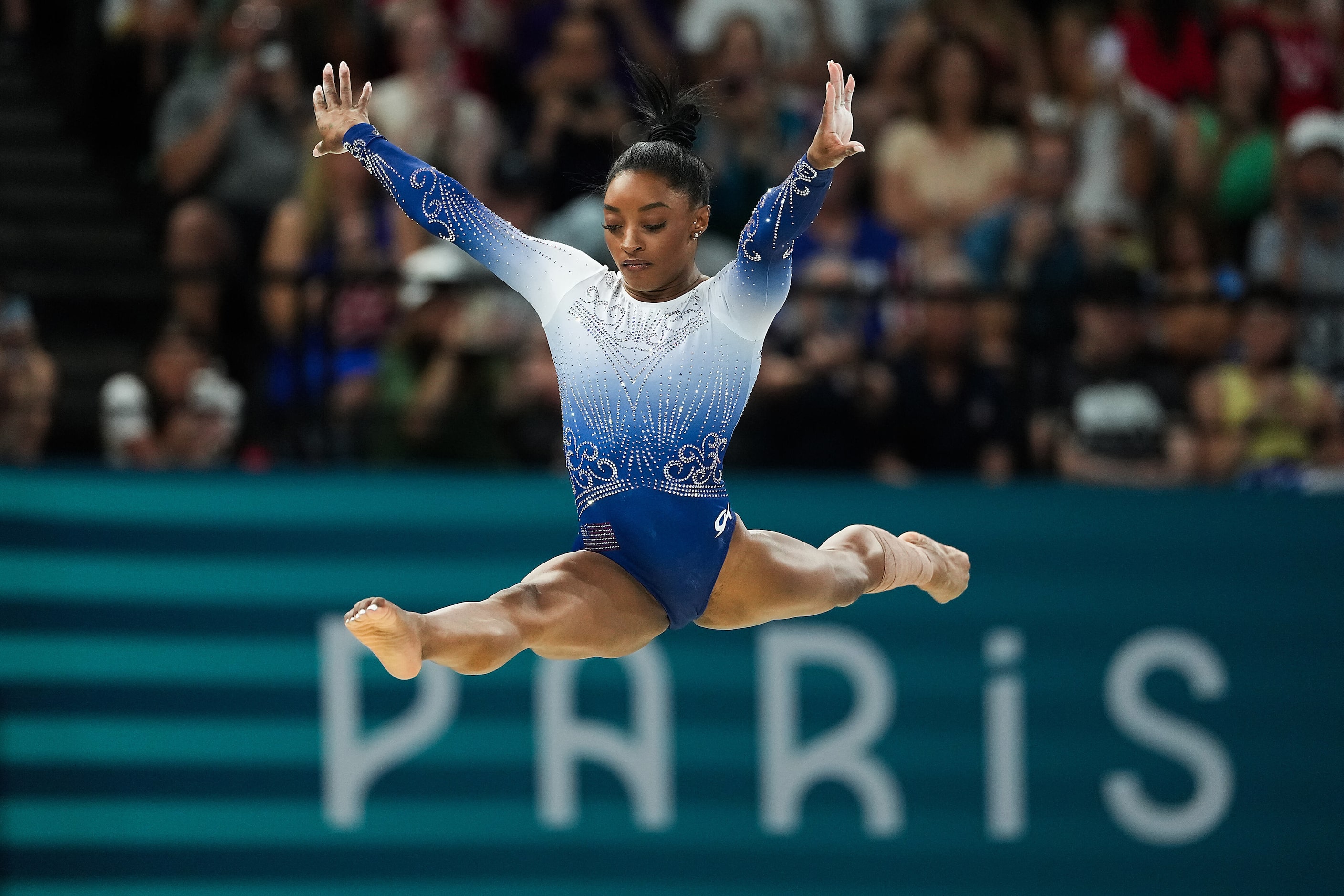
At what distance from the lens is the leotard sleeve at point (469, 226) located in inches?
193

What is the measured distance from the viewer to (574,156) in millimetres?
8438

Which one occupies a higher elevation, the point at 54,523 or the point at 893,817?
the point at 54,523

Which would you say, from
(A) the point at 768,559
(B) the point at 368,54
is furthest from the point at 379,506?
(A) the point at 768,559

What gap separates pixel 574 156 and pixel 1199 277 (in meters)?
2.82

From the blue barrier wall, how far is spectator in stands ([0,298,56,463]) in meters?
0.20

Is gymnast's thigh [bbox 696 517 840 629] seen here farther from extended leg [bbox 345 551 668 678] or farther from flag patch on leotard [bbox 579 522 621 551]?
flag patch on leotard [bbox 579 522 621 551]

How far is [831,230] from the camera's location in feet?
28.0

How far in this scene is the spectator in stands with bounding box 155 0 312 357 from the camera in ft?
27.5

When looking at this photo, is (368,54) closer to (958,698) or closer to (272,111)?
(272,111)

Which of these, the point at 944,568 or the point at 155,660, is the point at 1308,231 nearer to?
the point at 944,568

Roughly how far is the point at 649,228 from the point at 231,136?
447cm

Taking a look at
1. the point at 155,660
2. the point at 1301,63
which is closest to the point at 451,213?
the point at 155,660

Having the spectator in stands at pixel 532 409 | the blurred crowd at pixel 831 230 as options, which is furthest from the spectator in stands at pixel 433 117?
the spectator in stands at pixel 532 409

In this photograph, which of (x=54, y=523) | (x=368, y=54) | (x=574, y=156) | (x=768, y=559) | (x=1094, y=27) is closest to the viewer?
(x=768, y=559)
